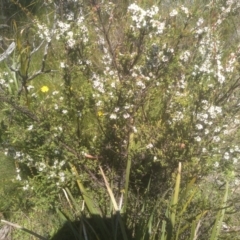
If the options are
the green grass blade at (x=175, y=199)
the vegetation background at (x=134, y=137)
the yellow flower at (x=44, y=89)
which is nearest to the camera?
the green grass blade at (x=175, y=199)

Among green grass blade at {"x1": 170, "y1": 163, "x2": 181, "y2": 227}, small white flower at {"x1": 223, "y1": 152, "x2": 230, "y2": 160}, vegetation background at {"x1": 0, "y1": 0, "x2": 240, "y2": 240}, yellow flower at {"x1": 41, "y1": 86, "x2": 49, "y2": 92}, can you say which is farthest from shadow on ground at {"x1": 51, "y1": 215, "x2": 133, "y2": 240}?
yellow flower at {"x1": 41, "y1": 86, "x2": 49, "y2": 92}

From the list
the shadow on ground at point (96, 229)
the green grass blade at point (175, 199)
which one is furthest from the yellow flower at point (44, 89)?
the green grass blade at point (175, 199)

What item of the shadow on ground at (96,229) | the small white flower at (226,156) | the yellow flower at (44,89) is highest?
the yellow flower at (44,89)

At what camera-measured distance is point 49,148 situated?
237 centimetres

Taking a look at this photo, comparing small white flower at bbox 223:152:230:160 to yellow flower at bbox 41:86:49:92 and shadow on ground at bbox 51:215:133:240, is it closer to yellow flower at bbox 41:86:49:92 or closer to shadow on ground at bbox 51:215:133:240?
shadow on ground at bbox 51:215:133:240

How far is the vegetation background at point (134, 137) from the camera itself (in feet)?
7.15

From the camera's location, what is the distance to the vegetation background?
2.18 metres

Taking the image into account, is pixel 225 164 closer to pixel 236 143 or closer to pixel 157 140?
pixel 236 143

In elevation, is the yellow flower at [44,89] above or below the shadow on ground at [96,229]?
above

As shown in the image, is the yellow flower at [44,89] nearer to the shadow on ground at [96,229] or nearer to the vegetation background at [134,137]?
the vegetation background at [134,137]

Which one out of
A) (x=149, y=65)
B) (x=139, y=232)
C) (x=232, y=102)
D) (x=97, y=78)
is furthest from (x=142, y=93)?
(x=139, y=232)

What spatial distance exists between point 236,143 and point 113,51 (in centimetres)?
93

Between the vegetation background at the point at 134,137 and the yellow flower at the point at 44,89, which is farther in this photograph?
the yellow flower at the point at 44,89

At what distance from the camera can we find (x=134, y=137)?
238 cm
